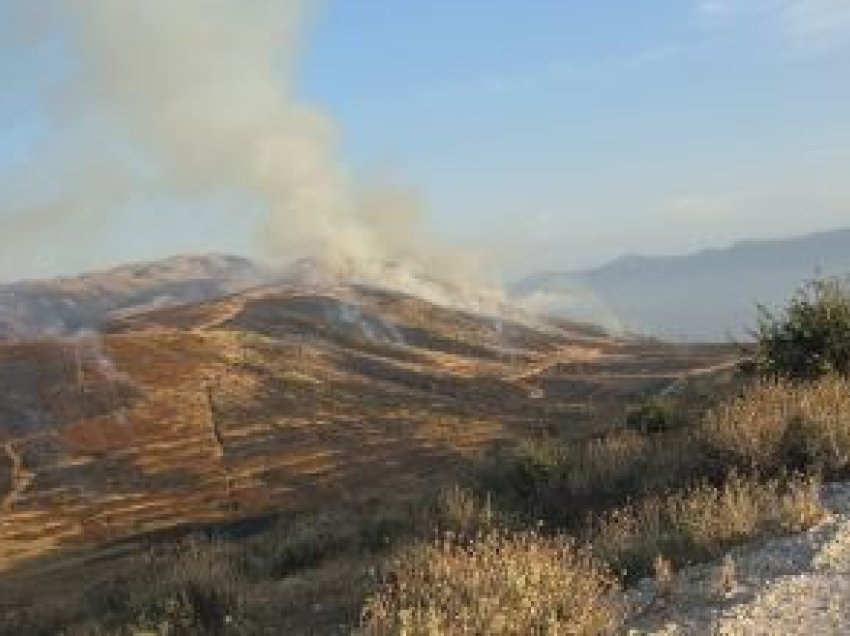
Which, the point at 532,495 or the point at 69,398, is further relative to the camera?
the point at 69,398

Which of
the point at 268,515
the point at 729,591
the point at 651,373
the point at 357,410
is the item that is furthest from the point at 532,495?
the point at 651,373

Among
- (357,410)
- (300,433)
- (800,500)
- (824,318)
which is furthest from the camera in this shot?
(357,410)

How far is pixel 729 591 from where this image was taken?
12.5 meters

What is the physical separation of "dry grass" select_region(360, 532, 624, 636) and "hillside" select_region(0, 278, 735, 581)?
292 feet

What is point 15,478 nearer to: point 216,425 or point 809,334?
point 216,425

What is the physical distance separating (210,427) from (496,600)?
501ft

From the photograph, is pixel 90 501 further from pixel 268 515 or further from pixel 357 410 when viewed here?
pixel 357 410

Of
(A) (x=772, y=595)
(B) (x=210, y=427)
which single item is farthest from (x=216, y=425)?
(A) (x=772, y=595)

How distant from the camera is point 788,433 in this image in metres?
18.0

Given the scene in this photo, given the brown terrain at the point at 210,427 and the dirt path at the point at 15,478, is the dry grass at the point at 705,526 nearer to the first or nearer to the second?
the brown terrain at the point at 210,427

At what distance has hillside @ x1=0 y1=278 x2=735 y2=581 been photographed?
396ft

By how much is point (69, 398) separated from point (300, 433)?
103 feet

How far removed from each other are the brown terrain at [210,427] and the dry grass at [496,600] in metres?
80.0

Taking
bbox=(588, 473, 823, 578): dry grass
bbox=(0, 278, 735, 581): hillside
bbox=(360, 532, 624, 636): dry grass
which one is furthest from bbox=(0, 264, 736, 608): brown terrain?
bbox=(360, 532, 624, 636): dry grass
